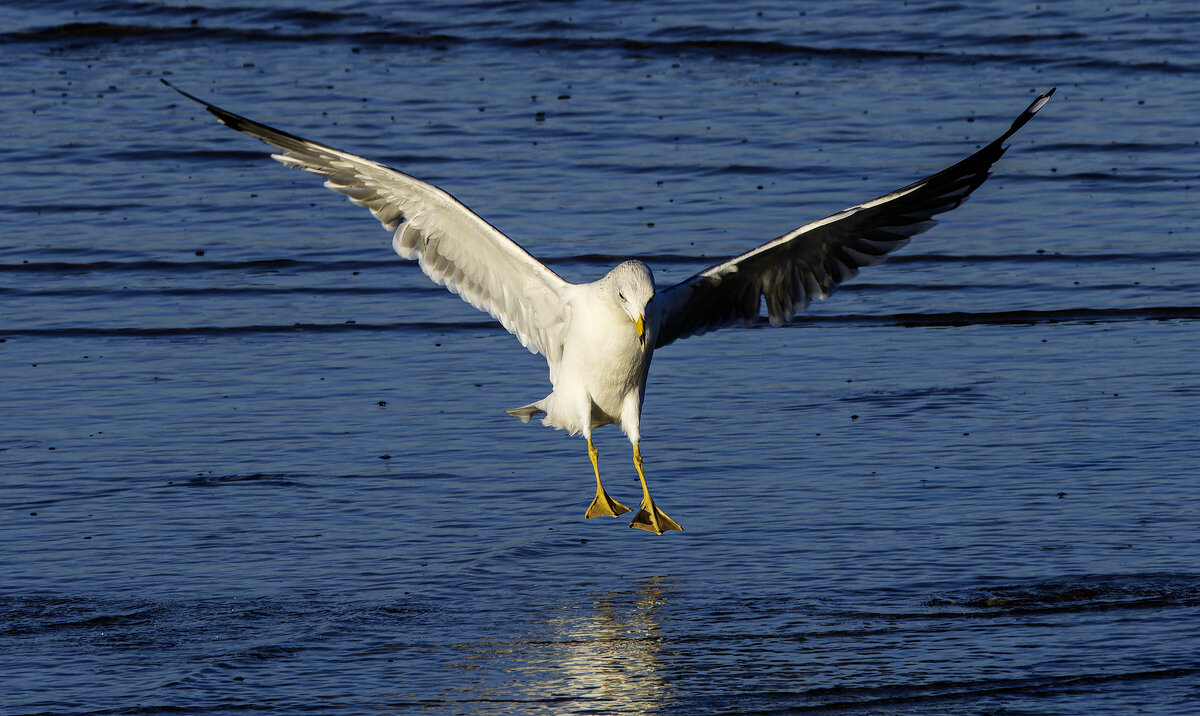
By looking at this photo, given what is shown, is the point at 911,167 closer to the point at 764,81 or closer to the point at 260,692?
the point at 764,81

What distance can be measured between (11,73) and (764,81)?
788 centimetres

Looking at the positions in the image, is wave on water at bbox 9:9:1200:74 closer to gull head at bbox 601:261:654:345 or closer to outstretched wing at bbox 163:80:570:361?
outstretched wing at bbox 163:80:570:361

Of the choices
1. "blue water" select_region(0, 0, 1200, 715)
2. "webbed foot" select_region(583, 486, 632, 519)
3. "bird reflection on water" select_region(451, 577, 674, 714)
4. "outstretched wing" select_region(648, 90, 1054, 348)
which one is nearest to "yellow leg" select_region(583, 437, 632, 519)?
"webbed foot" select_region(583, 486, 632, 519)

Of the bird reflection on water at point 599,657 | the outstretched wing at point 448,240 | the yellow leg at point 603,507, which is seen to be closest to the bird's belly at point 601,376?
the outstretched wing at point 448,240

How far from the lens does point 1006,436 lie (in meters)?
7.99

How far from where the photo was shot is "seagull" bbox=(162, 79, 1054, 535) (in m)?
7.57

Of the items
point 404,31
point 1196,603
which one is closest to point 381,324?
point 1196,603

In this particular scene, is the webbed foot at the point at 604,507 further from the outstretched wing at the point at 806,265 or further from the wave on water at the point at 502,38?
the wave on water at the point at 502,38

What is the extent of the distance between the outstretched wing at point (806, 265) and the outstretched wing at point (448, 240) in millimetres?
588

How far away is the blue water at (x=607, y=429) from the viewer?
5570 mm

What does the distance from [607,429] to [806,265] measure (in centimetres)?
145

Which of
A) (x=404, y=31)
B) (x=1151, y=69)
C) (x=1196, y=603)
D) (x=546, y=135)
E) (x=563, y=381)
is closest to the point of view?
(x=1196, y=603)

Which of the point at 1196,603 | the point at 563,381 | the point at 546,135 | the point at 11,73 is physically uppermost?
the point at 11,73

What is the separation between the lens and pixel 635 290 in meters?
7.16
